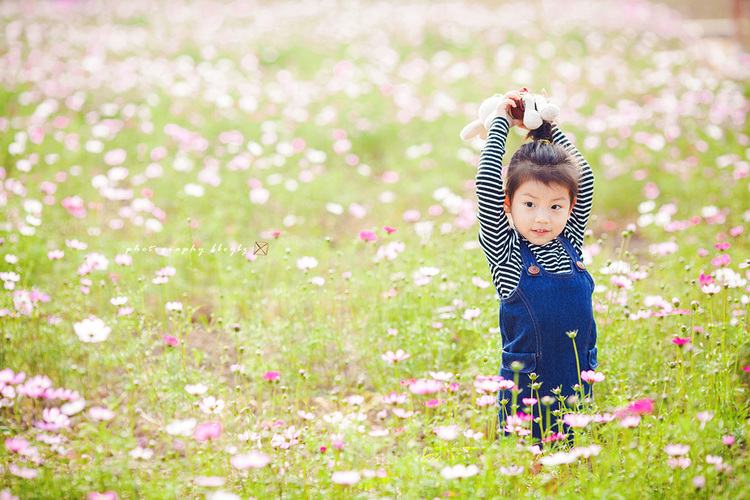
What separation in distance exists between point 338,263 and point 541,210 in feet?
6.27

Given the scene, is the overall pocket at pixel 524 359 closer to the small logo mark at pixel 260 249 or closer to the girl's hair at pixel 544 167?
the girl's hair at pixel 544 167

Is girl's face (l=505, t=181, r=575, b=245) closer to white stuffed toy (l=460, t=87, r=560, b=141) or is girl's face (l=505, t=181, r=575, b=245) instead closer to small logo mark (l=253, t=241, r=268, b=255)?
white stuffed toy (l=460, t=87, r=560, b=141)

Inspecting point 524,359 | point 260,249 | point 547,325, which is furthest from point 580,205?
point 260,249

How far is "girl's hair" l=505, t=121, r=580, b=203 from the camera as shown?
1842 millimetres

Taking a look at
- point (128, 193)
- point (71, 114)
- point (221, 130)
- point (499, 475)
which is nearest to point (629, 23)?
point (221, 130)

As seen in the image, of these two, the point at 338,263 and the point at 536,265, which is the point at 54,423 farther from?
the point at 338,263

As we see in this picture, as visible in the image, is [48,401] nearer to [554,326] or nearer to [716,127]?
[554,326]

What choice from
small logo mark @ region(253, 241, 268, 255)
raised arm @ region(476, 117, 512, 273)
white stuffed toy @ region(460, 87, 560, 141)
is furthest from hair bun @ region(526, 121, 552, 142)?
small logo mark @ region(253, 241, 268, 255)

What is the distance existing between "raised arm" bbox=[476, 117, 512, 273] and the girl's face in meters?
0.05

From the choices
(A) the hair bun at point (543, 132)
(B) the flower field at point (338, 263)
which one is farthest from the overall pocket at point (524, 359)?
(A) the hair bun at point (543, 132)

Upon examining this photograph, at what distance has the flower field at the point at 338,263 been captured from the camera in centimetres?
170

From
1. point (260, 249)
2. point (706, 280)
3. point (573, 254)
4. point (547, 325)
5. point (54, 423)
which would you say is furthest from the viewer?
point (260, 249)

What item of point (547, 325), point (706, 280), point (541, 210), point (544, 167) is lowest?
point (547, 325)

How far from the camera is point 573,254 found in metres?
1.95
